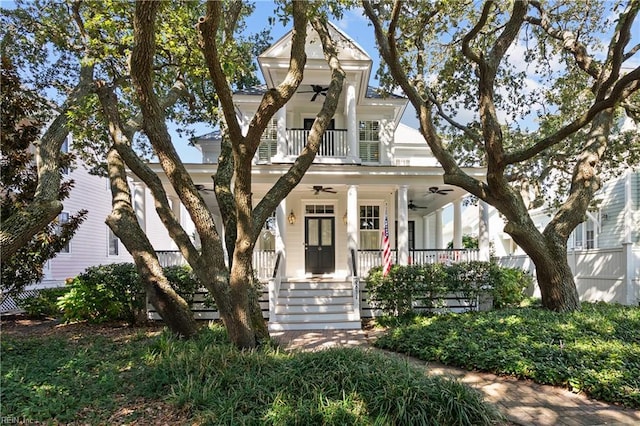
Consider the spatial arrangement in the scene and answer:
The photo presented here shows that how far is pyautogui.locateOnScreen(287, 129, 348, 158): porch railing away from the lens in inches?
422

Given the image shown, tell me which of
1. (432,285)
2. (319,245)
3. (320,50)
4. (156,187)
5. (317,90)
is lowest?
(432,285)

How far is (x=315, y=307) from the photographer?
880cm

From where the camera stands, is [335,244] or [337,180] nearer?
[337,180]

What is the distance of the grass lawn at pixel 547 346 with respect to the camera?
14.1 feet

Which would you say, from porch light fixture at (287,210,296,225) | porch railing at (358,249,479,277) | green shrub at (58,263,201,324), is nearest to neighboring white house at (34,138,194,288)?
green shrub at (58,263,201,324)

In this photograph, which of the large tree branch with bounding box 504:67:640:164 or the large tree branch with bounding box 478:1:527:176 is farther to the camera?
the large tree branch with bounding box 478:1:527:176

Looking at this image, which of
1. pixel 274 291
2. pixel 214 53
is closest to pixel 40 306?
pixel 274 291

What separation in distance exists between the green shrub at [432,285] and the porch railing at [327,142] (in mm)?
4046

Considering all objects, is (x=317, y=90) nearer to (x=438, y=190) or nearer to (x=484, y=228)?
(x=438, y=190)

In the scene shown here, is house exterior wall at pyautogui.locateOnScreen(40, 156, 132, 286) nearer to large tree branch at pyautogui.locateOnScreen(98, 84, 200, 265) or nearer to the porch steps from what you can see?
large tree branch at pyautogui.locateOnScreen(98, 84, 200, 265)

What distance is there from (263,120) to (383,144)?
292 inches

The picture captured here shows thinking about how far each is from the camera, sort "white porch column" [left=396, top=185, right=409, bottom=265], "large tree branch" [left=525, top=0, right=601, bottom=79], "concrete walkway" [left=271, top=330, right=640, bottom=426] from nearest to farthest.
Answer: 1. "concrete walkway" [left=271, top=330, right=640, bottom=426]
2. "large tree branch" [left=525, top=0, right=601, bottom=79]
3. "white porch column" [left=396, top=185, right=409, bottom=265]

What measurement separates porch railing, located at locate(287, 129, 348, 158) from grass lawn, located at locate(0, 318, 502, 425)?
276 inches

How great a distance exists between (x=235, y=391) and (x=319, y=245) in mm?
8452
